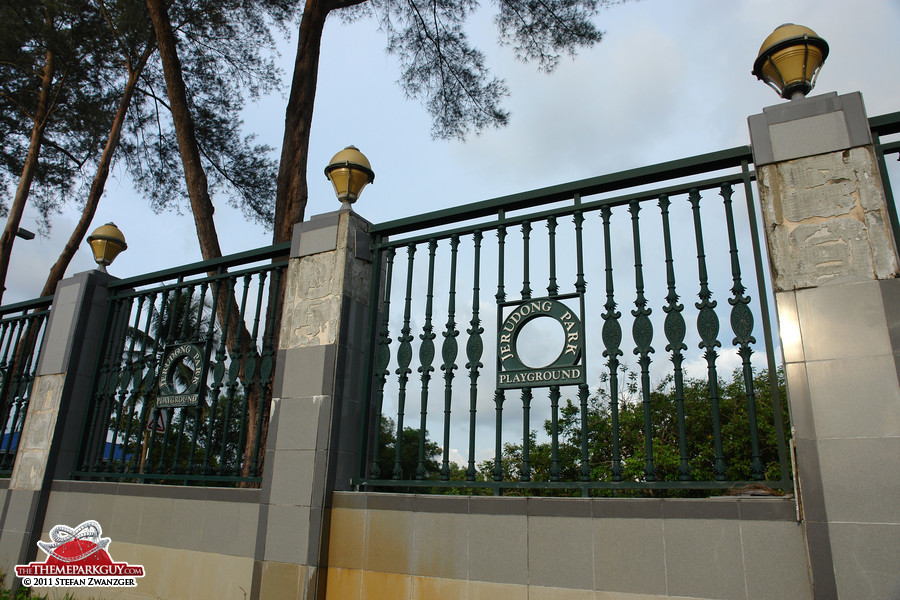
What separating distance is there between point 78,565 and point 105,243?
3441 mm

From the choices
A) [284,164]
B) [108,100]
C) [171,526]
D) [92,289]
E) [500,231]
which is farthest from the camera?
[108,100]

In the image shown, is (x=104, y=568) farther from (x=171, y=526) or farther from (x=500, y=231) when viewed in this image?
(x=500, y=231)

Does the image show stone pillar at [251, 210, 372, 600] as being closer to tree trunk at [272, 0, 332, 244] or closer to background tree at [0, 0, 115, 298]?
tree trunk at [272, 0, 332, 244]

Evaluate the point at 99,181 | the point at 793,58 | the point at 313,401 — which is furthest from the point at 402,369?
the point at 99,181

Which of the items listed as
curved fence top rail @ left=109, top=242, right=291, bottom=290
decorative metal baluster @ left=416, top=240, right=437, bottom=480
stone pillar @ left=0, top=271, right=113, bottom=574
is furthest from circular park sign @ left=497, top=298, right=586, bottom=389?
stone pillar @ left=0, top=271, right=113, bottom=574

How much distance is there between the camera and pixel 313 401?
16.1ft

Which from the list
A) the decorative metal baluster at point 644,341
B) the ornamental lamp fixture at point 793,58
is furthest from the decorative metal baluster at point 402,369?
the ornamental lamp fixture at point 793,58

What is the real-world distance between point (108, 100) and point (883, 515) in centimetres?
1379

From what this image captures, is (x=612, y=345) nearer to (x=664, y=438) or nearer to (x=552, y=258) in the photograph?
(x=552, y=258)

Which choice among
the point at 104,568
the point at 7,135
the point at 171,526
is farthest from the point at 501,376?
the point at 7,135

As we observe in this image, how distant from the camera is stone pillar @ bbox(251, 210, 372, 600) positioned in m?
4.57

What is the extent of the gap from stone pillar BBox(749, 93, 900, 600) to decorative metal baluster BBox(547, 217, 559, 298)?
1.41 metres

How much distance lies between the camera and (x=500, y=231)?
4.91m

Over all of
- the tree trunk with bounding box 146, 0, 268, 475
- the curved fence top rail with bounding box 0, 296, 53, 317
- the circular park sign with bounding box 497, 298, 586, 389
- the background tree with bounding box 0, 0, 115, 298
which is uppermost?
the background tree with bounding box 0, 0, 115, 298
